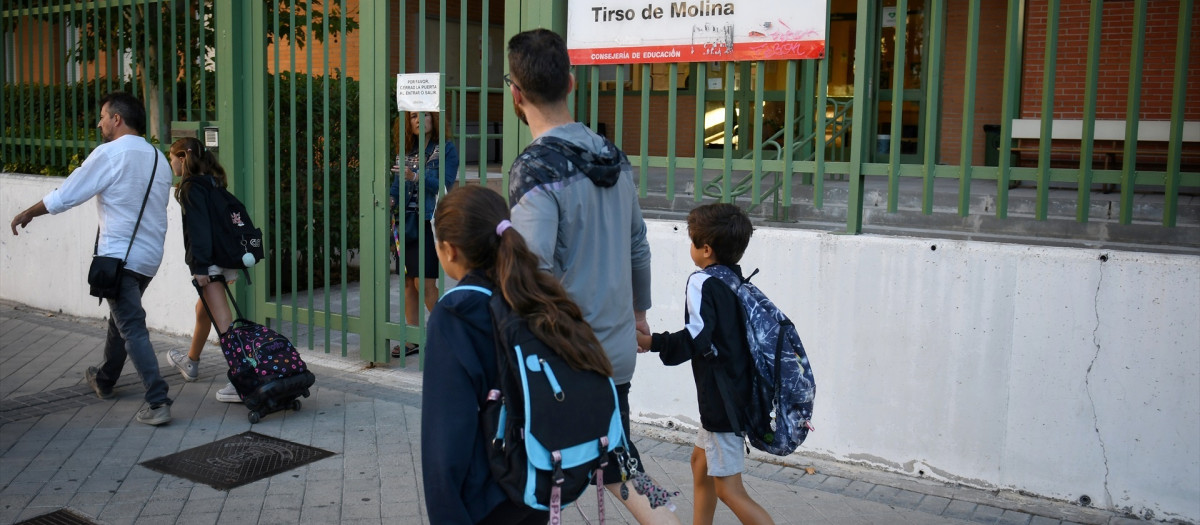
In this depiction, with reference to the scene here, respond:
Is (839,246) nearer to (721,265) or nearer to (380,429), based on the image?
(721,265)

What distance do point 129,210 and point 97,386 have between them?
1.16m

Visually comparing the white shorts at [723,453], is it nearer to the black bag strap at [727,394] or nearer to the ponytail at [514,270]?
the black bag strap at [727,394]

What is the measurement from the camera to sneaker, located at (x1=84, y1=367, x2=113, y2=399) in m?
6.14

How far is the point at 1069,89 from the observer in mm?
13320

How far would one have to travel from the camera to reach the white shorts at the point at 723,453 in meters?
3.52

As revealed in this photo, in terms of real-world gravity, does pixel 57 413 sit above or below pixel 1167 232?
below

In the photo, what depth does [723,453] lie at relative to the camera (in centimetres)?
352

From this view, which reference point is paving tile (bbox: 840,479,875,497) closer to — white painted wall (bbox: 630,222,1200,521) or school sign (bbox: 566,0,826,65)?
white painted wall (bbox: 630,222,1200,521)

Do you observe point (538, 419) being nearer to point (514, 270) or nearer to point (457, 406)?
point (457, 406)

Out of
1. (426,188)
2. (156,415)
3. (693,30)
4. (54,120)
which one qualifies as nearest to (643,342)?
(693,30)

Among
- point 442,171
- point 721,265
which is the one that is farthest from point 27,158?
point 721,265

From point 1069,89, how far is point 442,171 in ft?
32.0

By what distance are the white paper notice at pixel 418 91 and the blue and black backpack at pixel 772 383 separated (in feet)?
11.2

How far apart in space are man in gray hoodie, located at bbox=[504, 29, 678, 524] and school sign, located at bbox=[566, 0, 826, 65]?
7.38ft
